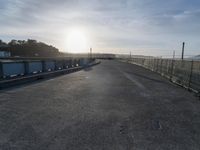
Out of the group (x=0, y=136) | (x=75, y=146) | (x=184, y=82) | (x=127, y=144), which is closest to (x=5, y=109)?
(x=0, y=136)

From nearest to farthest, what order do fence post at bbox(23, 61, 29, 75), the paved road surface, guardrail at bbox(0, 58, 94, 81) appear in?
the paved road surface, guardrail at bbox(0, 58, 94, 81), fence post at bbox(23, 61, 29, 75)

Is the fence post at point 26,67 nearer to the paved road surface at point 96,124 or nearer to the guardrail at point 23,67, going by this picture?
the guardrail at point 23,67

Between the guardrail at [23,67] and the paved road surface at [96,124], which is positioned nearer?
the paved road surface at [96,124]

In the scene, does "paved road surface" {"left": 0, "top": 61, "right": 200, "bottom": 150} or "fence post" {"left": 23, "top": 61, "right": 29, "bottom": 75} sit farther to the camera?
"fence post" {"left": 23, "top": 61, "right": 29, "bottom": 75}

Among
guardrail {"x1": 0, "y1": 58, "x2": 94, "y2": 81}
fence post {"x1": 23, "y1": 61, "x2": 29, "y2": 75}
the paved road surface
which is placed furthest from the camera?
fence post {"x1": 23, "y1": 61, "x2": 29, "y2": 75}

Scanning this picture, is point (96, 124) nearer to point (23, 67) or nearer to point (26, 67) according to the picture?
point (23, 67)

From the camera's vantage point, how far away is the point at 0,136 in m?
4.18

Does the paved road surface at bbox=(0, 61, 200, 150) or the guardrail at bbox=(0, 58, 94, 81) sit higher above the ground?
the guardrail at bbox=(0, 58, 94, 81)

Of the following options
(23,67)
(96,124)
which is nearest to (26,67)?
(23,67)

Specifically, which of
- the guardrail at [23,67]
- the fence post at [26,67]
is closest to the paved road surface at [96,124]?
the guardrail at [23,67]

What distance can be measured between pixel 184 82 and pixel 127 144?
1034cm

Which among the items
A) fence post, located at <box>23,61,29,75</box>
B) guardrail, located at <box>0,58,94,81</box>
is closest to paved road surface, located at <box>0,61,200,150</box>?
guardrail, located at <box>0,58,94,81</box>

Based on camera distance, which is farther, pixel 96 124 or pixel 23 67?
pixel 23 67

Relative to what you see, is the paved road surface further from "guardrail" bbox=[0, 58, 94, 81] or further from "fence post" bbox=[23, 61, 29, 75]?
"fence post" bbox=[23, 61, 29, 75]
